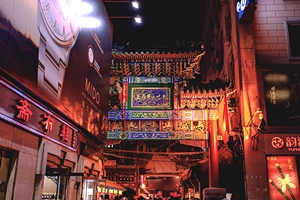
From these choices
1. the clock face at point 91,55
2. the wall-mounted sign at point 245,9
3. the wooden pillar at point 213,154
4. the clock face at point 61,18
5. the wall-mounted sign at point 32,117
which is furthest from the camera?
the wooden pillar at point 213,154

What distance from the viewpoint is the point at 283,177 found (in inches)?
551

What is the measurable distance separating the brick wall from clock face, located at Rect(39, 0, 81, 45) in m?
9.00

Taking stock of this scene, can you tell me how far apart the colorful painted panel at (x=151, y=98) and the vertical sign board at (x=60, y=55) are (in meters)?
3.26

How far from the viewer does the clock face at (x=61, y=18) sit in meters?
8.80

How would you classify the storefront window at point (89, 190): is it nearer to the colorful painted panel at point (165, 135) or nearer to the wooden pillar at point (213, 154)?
the colorful painted panel at point (165, 135)

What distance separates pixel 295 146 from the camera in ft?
46.4

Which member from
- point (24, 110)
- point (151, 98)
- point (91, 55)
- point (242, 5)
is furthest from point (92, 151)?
point (242, 5)

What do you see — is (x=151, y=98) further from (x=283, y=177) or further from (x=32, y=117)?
(x=32, y=117)

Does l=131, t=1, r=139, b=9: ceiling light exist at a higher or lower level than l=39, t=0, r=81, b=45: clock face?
higher

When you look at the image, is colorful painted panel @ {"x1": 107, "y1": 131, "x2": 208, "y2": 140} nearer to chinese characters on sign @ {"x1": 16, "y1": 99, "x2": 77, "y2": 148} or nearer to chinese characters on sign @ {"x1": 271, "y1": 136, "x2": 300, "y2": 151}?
chinese characters on sign @ {"x1": 271, "y1": 136, "x2": 300, "y2": 151}

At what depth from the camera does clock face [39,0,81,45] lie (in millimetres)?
8802

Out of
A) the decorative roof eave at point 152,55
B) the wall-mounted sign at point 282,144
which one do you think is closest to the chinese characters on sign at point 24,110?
the wall-mounted sign at point 282,144

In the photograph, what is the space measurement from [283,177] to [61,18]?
11.5m

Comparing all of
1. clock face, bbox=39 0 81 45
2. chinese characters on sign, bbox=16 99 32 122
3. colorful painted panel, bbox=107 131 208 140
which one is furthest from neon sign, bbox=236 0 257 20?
chinese characters on sign, bbox=16 99 32 122
